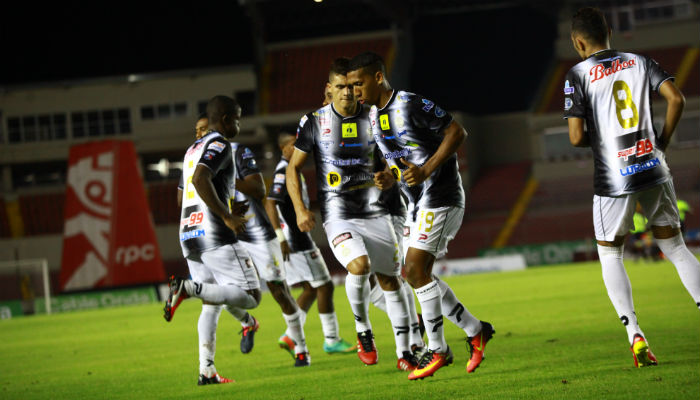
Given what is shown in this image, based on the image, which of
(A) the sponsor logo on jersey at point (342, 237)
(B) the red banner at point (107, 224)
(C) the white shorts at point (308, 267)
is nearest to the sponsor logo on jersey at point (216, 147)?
(A) the sponsor logo on jersey at point (342, 237)

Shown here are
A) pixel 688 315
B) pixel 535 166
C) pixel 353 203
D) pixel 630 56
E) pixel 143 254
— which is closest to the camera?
pixel 630 56

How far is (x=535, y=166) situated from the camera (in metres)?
41.0

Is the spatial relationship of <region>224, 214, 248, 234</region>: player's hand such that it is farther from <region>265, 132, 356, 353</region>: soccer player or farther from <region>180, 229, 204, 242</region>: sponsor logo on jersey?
<region>265, 132, 356, 353</region>: soccer player

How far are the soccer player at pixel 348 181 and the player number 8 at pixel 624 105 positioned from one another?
6.92 feet

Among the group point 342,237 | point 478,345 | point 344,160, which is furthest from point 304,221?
point 478,345

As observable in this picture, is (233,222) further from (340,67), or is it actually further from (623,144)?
(623,144)

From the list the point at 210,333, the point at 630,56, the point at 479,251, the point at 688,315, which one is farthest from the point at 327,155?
the point at 479,251

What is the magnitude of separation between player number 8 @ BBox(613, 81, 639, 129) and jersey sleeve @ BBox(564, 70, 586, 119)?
21 cm

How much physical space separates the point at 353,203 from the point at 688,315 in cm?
458

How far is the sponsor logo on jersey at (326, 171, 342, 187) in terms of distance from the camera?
23.7 feet

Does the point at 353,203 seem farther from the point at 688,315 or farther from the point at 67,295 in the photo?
the point at 67,295

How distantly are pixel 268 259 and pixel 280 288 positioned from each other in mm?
529

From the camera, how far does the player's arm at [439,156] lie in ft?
19.7

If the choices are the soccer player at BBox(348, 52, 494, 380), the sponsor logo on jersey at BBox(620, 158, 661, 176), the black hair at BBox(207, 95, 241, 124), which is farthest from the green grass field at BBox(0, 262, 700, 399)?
the black hair at BBox(207, 95, 241, 124)
